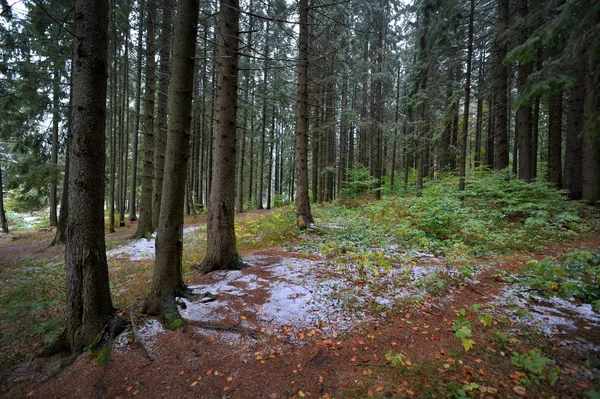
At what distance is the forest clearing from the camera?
258 centimetres

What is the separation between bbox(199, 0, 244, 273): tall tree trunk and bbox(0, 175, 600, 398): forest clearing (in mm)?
416

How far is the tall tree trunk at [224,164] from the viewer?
17.8ft

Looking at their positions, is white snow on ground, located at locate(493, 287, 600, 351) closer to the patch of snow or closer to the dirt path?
the dirt path

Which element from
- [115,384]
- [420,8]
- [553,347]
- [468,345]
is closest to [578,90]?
[420,8]

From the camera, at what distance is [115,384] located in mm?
2658

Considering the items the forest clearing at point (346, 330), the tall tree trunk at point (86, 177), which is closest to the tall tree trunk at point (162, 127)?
the forest clearing at point (346, 330)

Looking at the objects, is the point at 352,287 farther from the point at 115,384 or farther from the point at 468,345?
the point at 115,384

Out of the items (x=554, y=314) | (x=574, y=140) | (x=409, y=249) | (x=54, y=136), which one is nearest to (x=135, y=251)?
(x=409, y=249)

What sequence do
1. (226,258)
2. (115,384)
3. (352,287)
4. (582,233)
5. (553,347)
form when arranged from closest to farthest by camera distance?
(115,384), (553,347), (352,287), (226,258), (582,233)

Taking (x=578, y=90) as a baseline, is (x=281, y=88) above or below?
above

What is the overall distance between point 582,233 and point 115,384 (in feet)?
36.0

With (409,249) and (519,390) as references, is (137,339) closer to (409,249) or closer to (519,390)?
(519,390)

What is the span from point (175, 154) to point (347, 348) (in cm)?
358

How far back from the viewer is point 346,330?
11.2 feet
